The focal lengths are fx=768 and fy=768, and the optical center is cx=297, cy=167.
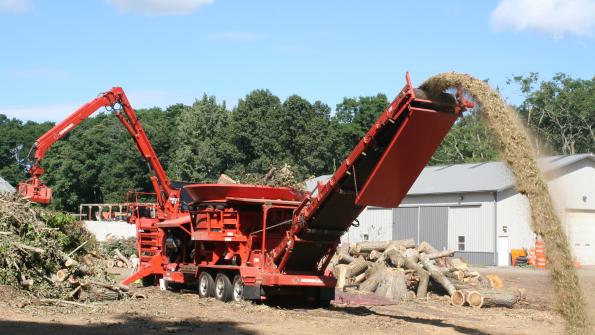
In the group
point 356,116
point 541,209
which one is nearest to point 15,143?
point 356,116

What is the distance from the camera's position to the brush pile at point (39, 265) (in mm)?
14672

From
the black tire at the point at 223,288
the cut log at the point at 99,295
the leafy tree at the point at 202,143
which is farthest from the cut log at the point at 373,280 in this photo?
the leafy tree at the point at 202,143

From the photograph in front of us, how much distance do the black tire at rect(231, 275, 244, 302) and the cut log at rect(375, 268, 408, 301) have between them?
4130 millimetres

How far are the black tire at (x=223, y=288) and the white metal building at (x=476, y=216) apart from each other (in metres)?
21.8

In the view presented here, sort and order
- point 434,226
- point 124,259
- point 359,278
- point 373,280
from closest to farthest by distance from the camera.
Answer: point 373,280
point 359,278
point 124,259
point 434,226

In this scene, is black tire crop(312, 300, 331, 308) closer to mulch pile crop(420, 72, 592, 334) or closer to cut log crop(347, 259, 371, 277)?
cut log crop(347, 259, 371, 277)

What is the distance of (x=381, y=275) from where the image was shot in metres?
19.3

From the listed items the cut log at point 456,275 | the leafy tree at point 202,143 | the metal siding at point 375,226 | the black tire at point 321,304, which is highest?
the leafy tree at point 202,143

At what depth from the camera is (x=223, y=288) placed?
1656 centimetres

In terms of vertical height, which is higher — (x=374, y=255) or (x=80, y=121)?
(x=80, y=121)

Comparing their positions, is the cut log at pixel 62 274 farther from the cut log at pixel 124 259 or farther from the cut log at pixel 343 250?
the cut log at pixel 124 259

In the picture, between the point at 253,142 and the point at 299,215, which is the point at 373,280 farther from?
the point at 253,142

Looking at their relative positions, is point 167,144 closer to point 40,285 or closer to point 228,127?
point 228,127

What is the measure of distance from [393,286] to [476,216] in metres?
20.5
